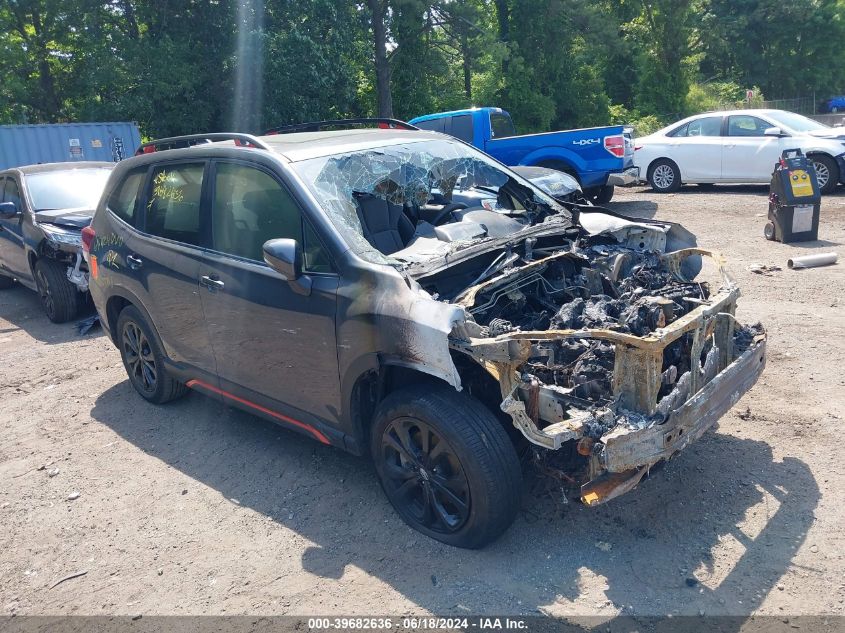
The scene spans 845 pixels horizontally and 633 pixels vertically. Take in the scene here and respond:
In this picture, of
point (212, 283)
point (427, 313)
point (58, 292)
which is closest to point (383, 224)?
point (212, 283)

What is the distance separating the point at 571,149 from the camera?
1265 cm

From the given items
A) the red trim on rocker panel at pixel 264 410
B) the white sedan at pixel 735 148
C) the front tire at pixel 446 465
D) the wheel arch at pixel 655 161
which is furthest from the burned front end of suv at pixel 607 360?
the wheel arch at pixel 655 161

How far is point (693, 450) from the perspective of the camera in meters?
4.36

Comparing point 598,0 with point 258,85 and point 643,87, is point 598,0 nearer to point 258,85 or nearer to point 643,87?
point 643,87

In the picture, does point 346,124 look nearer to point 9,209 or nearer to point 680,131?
point 9,209

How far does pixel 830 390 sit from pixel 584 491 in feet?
8.86

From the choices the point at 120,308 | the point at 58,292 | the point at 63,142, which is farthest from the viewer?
the point at 63,142

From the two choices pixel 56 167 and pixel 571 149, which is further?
pixel 571 149

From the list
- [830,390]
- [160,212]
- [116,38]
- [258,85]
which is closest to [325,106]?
[258,85]

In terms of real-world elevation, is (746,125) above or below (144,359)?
above

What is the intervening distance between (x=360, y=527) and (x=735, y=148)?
12.4 m

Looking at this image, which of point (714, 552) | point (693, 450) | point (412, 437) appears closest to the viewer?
point (714, 552)

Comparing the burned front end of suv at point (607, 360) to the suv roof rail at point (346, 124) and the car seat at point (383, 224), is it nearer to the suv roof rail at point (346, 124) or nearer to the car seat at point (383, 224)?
the car seat at point (383, 224)

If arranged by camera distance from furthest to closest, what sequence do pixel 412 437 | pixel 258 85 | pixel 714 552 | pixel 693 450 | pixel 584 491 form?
pixel 258 85 → pixel 693 450 → pixel 412 437 → pixel 714 552 → pixel 584 491
